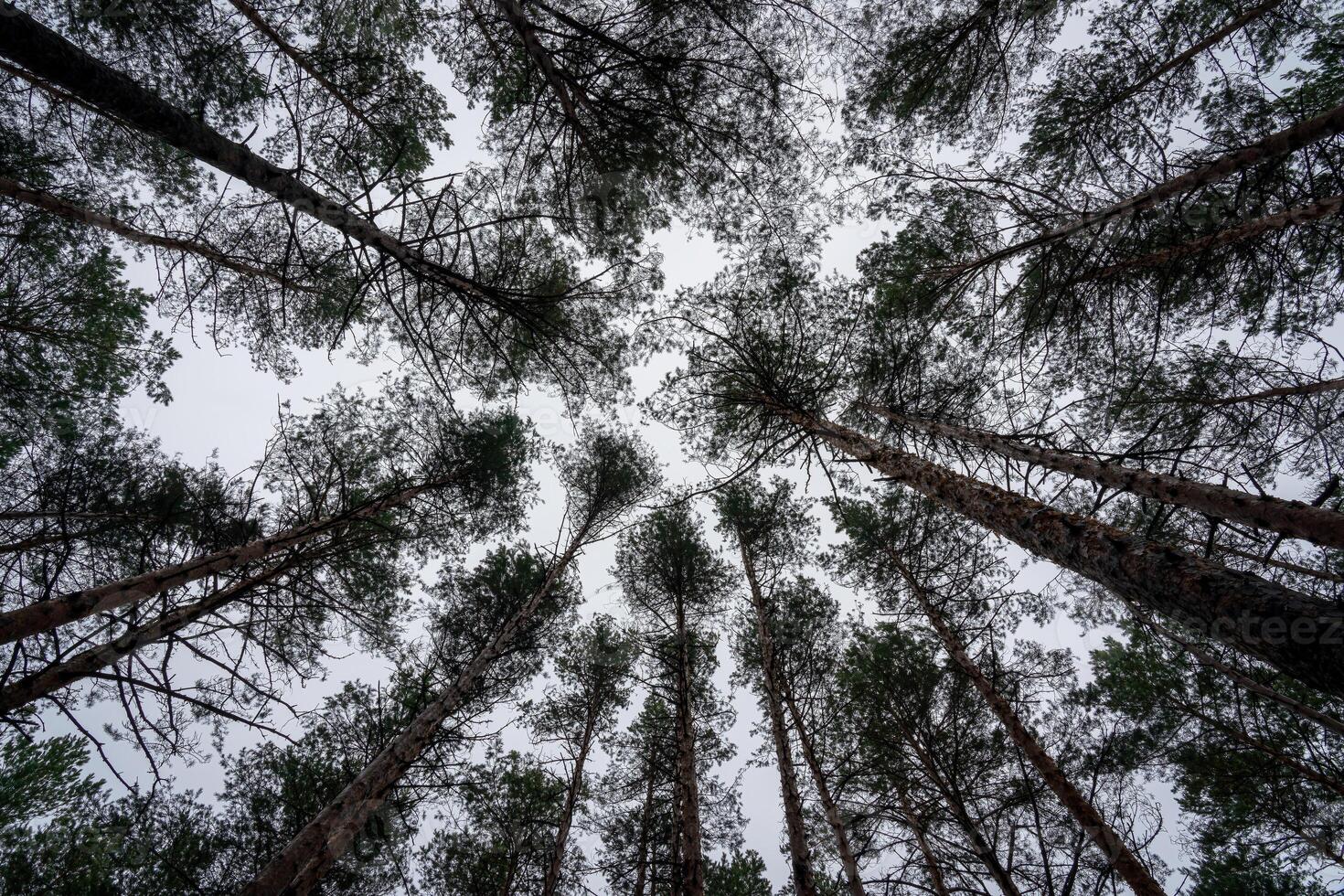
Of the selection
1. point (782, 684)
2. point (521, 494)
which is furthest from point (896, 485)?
point (521, 494)

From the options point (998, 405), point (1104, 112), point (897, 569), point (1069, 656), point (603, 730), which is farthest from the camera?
point (603, 730)

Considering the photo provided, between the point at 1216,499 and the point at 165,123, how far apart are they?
6.00 m

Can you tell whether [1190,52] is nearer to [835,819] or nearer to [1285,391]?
[1285,391]

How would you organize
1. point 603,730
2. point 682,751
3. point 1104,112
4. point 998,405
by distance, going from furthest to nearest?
point 603,730 < point 998,405 < point 682,751 < point 1104,112

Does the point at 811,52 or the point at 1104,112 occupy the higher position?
the point at 811,52

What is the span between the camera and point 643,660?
398 inches

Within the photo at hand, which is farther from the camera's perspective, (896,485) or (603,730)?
(603,730)

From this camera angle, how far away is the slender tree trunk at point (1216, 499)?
97.6 inches

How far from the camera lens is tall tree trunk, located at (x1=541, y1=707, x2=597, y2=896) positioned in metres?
6.54

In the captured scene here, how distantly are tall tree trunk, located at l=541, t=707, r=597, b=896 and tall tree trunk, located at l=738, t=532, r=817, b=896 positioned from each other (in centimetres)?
296

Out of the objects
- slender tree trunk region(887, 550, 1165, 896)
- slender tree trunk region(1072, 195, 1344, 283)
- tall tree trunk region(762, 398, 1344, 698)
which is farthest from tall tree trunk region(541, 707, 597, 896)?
slender tree trunk region(1072, 195, 1344, 283)

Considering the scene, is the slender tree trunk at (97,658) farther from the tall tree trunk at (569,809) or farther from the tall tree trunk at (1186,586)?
the tall tree trunk at (569,809)

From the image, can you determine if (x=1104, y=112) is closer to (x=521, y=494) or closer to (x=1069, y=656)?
(x=1069, y=656)

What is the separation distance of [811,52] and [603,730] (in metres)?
11.2
